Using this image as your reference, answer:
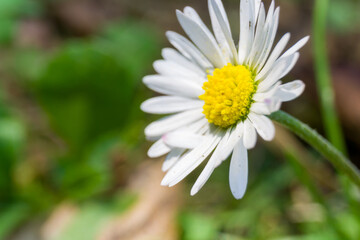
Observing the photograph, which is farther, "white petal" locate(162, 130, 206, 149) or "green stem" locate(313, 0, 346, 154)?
"green stem" locate(313, 0, 346, 154)

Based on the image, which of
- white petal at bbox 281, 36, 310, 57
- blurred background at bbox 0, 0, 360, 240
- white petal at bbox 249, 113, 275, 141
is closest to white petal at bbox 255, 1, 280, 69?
white petal at bbox 281, 36, 310, 57

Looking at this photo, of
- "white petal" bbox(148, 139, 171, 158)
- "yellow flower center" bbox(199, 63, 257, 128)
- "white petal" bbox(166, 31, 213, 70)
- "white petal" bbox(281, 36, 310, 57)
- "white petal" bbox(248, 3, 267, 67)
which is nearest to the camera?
"white petal" bbox(281, 36, 310, 57)

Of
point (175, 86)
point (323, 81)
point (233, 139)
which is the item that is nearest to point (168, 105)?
point (175, 86)

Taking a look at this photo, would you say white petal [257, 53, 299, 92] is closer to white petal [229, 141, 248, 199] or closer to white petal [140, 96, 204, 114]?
white petal [229, 141, 248, 199]

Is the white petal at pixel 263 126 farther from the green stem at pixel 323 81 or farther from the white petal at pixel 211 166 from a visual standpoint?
the green stem at pixel 323 81

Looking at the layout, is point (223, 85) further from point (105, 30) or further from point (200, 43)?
point (105, 30)

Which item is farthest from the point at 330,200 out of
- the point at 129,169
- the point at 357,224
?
the point at 129,169

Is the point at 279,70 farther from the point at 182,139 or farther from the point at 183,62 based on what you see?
the point at 183,62
